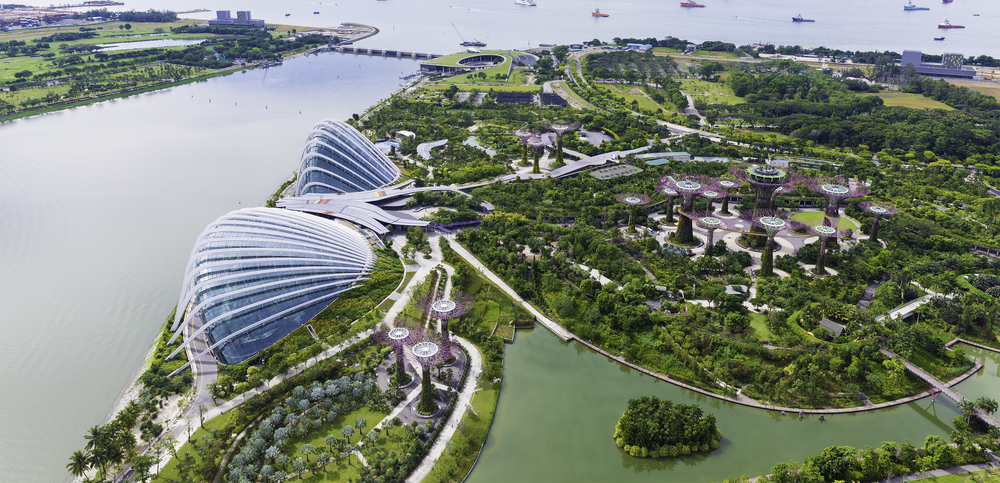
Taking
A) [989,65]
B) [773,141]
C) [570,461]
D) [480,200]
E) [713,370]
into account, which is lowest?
[570,461]

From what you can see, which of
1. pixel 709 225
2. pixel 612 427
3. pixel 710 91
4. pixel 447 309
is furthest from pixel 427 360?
pixel 710 91

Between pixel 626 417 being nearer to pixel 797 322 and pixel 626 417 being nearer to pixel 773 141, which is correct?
pixel 797 322

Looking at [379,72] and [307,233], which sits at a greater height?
[379,72]

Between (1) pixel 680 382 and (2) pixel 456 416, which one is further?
(1) pixel 680 382

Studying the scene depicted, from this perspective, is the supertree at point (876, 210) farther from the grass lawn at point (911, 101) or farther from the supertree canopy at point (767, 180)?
the grass lawn at point (911, 101)

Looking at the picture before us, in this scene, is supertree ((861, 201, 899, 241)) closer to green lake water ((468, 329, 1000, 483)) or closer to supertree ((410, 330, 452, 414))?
green lake water ((468, 329, 1000, 483))

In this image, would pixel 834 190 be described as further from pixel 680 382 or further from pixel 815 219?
pixel 680 382

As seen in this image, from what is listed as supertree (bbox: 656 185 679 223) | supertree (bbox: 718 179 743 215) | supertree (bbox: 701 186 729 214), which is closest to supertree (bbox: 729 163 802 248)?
supertree (bbox: 718 179 743 215)

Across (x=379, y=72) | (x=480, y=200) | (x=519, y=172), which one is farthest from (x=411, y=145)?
(x=379, y=72)
